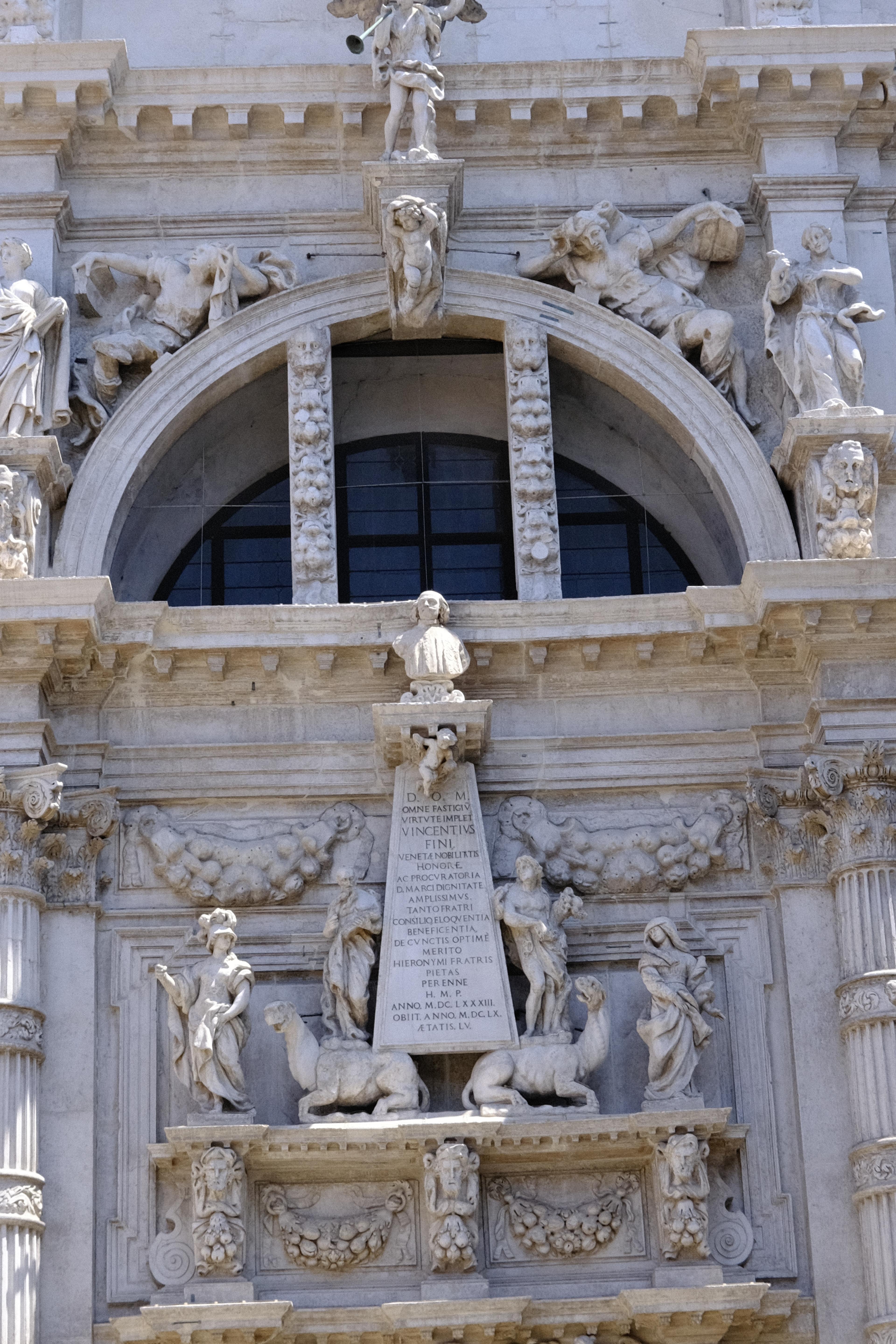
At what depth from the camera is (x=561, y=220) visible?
57.7 ft

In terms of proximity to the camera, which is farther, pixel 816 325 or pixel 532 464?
pixel 532 464

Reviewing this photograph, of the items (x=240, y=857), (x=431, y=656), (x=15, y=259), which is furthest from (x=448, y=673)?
(x=15, y=259)

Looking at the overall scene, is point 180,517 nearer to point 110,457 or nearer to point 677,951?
point 110,457

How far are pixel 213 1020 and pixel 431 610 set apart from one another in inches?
118

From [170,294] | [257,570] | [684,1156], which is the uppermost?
[170,294]

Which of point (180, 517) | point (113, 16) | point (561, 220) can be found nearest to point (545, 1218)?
point (180, 517)

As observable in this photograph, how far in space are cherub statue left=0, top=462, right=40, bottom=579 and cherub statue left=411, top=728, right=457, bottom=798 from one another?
2.78m

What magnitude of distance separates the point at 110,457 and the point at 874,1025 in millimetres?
6401

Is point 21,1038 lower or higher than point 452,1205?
higher

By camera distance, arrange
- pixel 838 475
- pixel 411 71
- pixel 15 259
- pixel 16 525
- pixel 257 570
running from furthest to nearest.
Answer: pixel 257 570
pixel 411 71
pixel 15 259
pixel 838 475
pixel 16 525

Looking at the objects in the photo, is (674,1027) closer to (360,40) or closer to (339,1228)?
(339,1228)

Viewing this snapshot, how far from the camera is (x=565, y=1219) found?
1487 cm

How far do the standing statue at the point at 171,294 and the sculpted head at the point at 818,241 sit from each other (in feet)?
11.9

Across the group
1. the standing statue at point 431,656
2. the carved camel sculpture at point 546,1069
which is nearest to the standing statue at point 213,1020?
the carved camel sculpture at point 546,1069
